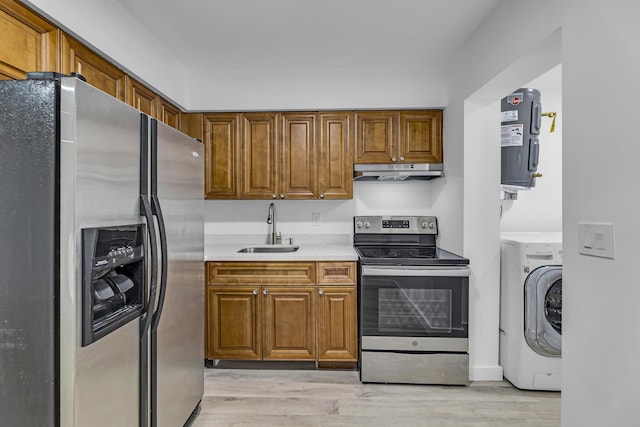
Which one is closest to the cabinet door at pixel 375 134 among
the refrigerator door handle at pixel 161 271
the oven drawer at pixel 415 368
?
the oven drawer at pixel 415 368

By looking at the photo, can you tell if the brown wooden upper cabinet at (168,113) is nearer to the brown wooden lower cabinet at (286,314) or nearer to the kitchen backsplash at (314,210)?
the kitchen backsplash at (314,210)

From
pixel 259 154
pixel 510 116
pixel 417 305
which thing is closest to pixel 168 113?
pixel 259 154

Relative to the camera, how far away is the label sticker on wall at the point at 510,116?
9.23 ft

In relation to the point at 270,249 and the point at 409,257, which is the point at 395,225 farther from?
the point at 270,249

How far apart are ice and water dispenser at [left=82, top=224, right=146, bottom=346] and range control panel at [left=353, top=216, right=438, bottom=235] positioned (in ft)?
7.26

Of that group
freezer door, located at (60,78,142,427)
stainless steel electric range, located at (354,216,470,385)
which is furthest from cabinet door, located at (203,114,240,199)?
freezer door, located at (60,78,142,427)

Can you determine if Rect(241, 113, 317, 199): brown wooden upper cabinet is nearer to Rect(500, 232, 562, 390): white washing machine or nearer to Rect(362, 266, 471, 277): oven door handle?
Rect(362, 266, 471, 277): oven door handle

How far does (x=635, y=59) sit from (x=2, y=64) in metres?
2.24

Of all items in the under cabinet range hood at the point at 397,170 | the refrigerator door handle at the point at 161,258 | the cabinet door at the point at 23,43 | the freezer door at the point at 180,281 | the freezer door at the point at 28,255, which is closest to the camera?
the freezer door at the point at 28,255

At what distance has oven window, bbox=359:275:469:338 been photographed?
258cm

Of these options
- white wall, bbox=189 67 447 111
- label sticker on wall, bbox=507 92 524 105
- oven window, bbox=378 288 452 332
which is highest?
white wall, bbox=189 67 447 111

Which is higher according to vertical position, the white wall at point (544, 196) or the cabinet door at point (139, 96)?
the cabinet door at point (139, 96)

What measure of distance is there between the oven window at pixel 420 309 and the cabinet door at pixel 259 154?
136 centimetres

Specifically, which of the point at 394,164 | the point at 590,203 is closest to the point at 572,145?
the point at 590,203
